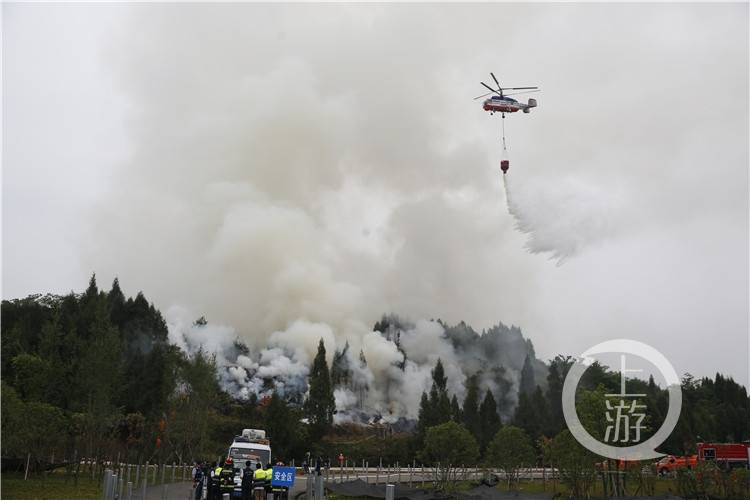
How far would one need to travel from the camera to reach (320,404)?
267ft

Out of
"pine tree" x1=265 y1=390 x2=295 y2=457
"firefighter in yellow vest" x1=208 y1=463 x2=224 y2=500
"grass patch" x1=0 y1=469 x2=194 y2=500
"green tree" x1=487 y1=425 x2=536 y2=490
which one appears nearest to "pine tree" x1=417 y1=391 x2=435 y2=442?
"pine tree" x1=265 y1=390 x2=295 y2=457

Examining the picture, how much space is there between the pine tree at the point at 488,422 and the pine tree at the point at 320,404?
792 inches

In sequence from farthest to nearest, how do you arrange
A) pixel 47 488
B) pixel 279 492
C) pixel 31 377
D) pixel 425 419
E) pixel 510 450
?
pixel 425 419 < pixel 31 377 < pixel 510 450 < pixel 47 488 < pixel 279 492

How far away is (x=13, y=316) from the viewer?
3100 inches

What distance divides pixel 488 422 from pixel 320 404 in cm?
Result: 2290

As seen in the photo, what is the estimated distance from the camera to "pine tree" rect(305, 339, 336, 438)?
259 ft

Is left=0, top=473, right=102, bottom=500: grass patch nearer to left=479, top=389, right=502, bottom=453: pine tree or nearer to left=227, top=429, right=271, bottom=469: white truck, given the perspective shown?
left=227, top=429, right=271, bottom=469: white truck

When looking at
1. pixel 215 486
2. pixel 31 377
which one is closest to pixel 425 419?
pixel 31 377

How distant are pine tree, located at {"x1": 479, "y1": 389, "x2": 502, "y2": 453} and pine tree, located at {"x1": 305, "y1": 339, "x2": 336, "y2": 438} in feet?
66.0

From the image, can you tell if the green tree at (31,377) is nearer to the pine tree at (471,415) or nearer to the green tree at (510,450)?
the green tree at (510,450)

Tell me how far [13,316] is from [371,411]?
205ft

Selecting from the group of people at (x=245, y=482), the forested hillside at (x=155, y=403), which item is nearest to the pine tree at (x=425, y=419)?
the forested hillside at (x=155, y=403)

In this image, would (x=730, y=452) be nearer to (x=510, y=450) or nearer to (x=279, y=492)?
(x=510, y=450)

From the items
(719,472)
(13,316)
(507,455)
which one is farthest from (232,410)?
Result: (719,472)
